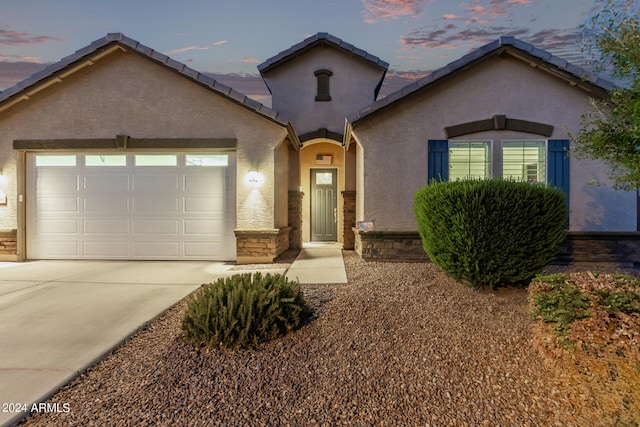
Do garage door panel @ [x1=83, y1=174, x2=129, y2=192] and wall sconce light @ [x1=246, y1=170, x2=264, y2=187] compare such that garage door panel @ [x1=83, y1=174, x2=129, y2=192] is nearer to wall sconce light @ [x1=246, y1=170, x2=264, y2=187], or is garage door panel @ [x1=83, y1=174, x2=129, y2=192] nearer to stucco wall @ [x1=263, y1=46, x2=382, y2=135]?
wall sconce light @ [x1=246, y1=170, x2=264, y2=187]

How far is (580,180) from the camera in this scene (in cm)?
717

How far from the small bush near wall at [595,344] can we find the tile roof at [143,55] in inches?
254

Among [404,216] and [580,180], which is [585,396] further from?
[580,180]

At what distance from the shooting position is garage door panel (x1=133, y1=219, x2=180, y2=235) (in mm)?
8094

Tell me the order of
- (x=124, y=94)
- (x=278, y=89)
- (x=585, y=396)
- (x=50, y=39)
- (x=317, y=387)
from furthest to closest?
(x=50, y=39), (x=278, y=89), (x=124, y=94), (x=317, y=387), (x=585, y=396)

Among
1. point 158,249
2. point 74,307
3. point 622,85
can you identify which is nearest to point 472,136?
point 622,85

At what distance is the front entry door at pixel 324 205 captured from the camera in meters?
11.9

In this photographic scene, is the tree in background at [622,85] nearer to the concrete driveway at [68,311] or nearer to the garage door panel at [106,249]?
the concrete driveway at [68,311]

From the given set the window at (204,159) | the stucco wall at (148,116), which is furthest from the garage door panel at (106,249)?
the window at (204,159)

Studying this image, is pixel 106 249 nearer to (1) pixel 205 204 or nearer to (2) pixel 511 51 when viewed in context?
(1) pixel 205 204

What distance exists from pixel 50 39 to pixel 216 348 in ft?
60.4

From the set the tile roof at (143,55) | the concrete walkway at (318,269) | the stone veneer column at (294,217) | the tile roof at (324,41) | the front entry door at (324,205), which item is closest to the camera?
the concrete walkway at (318,269)

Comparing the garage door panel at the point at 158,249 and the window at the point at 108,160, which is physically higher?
the window at the point at 108,160

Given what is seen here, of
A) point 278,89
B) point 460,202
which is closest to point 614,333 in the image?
point 460,202
